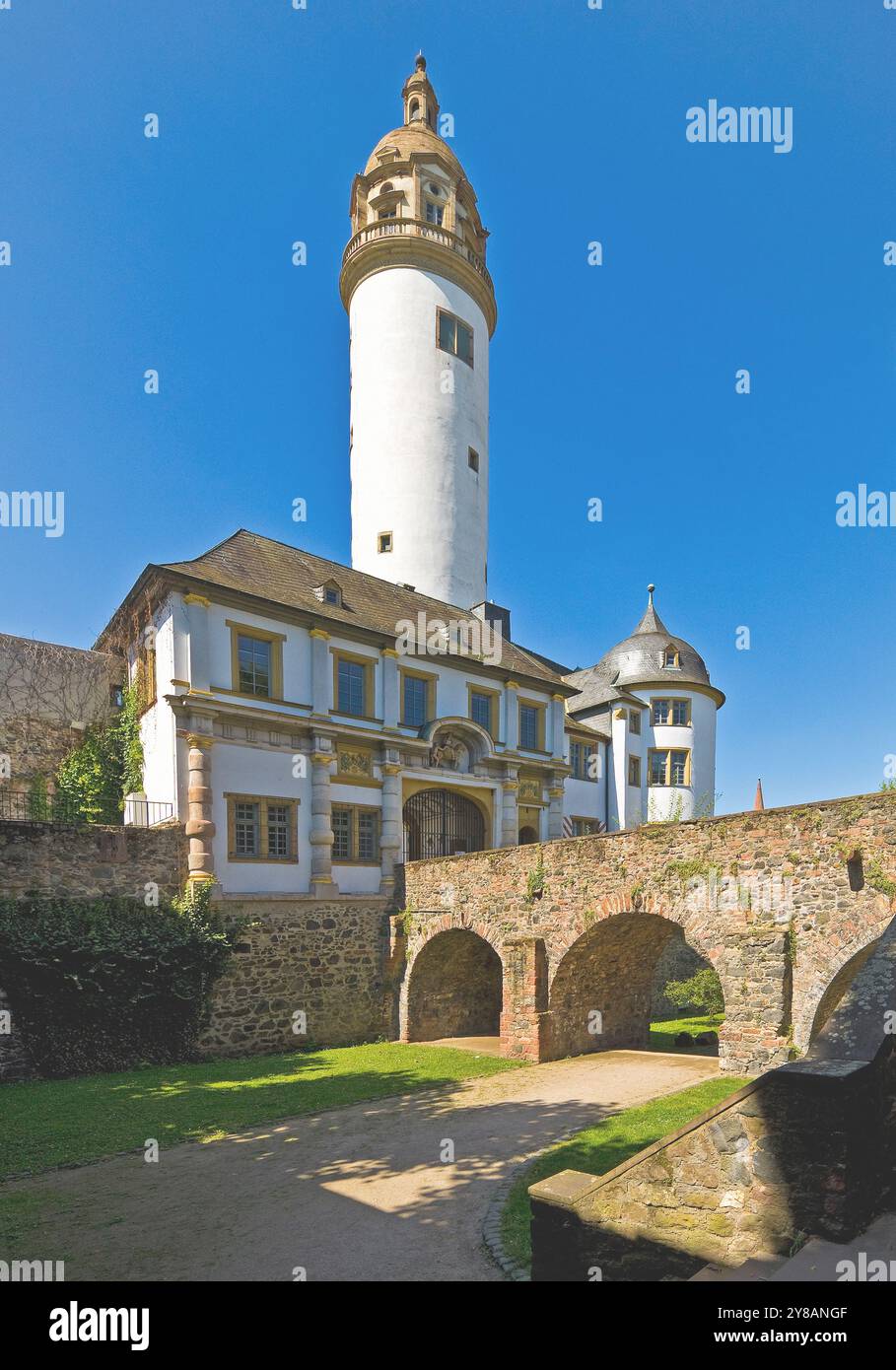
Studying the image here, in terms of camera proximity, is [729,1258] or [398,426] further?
[398,426]

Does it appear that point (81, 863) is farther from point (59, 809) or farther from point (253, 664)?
point (253, 664)

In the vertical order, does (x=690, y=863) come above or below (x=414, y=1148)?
above

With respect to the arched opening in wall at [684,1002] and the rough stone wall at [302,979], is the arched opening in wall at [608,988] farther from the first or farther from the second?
the rough stone wall at [302,979]

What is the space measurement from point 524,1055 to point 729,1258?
1227 centimetres

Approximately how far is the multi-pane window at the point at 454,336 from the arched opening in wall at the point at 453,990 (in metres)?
24.1

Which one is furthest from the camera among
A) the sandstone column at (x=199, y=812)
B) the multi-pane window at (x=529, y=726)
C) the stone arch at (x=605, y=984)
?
the multi-pane window at (x=529, y=726)

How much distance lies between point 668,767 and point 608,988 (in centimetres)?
1775

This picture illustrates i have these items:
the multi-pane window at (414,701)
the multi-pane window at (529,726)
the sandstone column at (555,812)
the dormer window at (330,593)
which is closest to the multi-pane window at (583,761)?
the sandstone column at (555,812)

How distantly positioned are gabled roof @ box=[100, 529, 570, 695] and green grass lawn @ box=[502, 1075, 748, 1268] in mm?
14346

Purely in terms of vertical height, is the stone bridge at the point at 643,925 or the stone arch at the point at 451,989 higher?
the stone bridge at the point at 643,925

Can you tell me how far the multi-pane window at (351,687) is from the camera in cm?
2127

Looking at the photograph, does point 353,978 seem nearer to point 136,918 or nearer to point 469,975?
point 469,975
